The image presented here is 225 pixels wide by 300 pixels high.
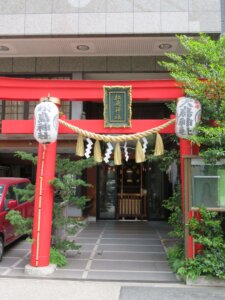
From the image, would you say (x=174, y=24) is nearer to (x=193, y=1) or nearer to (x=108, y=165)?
(x=193, y=1)

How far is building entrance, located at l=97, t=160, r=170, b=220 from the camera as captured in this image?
16375 millimetres

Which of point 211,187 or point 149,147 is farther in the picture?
point 149,147

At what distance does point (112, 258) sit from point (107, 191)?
7.38 metres

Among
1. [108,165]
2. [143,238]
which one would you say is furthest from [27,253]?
[108,165]

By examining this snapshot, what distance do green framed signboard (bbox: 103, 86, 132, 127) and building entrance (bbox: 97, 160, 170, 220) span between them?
330 inches

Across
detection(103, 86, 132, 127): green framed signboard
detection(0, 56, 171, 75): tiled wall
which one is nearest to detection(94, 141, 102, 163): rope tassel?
detection(103, 86, 132, 127): green framed signboard

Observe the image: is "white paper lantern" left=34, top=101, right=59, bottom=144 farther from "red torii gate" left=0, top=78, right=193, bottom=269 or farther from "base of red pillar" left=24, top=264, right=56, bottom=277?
"base of red pillar" left=24, top=264, right=56, bottom=277

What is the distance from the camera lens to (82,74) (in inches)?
589

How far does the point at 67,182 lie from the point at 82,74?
786cm

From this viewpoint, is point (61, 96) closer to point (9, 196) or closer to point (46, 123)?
point (46, 123)

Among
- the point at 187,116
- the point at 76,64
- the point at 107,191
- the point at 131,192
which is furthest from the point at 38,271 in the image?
the point at 76,64

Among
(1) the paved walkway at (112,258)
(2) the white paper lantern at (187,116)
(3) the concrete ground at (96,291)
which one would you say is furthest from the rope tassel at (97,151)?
(3) the concrete ground at (96,291)

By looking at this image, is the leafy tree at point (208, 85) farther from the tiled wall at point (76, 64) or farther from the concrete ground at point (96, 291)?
the tiled wall at point (76, 64)

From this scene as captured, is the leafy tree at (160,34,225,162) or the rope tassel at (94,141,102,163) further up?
the leafy tree at (160,34,225,162)
